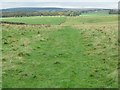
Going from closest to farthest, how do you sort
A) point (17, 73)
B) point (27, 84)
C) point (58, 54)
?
point (27, 84) → point (17, 73) → point (58, 54)

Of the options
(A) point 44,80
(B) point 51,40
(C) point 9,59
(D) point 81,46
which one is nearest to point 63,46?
(D) point 81,46

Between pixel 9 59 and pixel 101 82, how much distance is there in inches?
270

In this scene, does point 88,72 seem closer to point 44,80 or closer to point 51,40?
point 44,80

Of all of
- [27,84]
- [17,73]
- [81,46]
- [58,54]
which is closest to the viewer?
[27,84]

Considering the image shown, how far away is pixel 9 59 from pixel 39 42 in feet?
24.0

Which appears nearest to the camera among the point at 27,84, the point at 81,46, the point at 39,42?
the point at 27,84

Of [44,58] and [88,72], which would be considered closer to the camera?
[88,72]

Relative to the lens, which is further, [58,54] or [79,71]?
[58,54]

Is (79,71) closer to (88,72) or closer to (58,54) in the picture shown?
(88,72)

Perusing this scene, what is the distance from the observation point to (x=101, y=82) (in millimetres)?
14742

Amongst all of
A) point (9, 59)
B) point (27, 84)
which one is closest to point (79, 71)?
point (27, 84)

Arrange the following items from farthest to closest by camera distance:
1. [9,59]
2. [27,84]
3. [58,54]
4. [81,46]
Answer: [81,46] → [58,54] → [9,59] → [27,84]

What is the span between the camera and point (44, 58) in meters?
20.4

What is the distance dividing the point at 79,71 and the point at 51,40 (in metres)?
11.8
